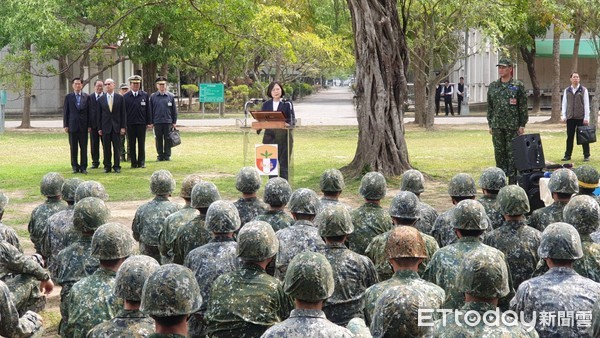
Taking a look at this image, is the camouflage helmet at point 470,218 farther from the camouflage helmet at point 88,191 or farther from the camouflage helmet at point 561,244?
the camouflage helmet at point 88,191

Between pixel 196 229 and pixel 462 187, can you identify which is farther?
pixel 462 187

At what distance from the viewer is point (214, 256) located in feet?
20.3

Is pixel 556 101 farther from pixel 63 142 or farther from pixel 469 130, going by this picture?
Result: pixel 63 142

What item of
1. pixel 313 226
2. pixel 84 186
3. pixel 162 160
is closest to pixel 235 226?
pixel 313 226

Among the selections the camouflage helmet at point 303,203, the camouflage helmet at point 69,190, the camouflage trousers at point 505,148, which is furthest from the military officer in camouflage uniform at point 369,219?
the camouflage trousers at point 505,148

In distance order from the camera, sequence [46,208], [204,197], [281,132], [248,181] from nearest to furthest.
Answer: [204,197]
[248,181]
[46,208]
[281,132]

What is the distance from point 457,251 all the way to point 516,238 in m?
0.96

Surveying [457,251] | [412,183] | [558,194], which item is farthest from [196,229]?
[558,194]

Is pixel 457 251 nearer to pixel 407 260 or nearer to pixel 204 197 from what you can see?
pixel 407 260

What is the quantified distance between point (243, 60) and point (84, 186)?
3988 cm

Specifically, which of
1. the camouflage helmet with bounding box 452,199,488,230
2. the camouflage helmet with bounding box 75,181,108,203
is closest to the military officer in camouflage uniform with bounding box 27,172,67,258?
the camouflage helmet with bounding box 75,181,108,203

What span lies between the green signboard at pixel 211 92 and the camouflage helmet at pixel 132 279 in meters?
32.4

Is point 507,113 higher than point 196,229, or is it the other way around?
point 507,113

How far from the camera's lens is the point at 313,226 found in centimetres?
696
